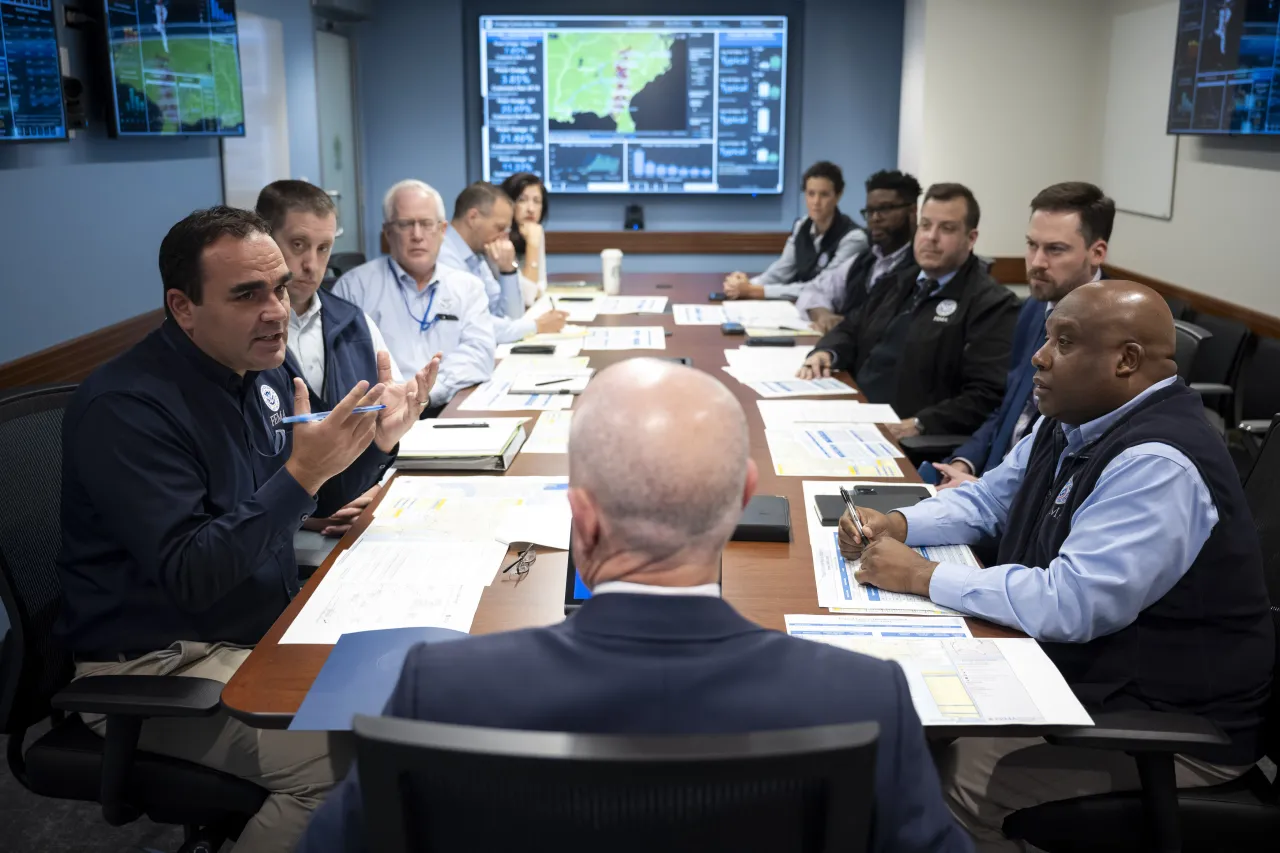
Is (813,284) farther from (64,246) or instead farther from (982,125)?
(64,246)

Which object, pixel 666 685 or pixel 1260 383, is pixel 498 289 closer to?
pixel 1260 383

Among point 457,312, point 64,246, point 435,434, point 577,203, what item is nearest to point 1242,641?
point 435,434

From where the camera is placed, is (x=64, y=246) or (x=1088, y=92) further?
(x=1088, y=92)

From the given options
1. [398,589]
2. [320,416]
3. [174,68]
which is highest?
[174,68]

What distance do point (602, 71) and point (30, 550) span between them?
6101 mm

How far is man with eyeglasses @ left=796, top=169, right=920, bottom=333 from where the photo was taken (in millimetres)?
4422

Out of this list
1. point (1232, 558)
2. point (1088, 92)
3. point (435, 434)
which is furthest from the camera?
point (1088, 92)

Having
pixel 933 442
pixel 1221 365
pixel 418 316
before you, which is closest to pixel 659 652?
pixel 933 442

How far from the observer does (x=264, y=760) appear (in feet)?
5.65

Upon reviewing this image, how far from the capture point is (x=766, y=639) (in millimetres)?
970

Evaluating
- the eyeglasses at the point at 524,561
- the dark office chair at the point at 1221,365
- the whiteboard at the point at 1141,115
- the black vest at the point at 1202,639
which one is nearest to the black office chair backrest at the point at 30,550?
the eyeglasses at the point at 524,561

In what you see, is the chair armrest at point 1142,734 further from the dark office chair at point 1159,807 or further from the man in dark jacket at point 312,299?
the man in dark jacket at point 312,299

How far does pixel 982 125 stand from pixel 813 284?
6.63 ft

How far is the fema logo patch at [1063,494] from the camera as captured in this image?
177 centimetres
